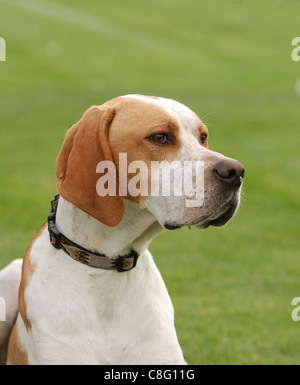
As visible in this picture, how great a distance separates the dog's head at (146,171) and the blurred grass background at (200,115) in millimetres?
2100

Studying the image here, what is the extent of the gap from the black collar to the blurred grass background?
1827mm

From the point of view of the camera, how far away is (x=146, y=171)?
3.28 meters

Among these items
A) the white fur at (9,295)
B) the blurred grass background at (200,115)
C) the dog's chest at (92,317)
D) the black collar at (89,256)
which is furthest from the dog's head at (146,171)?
the blurred grass background at (200,115)

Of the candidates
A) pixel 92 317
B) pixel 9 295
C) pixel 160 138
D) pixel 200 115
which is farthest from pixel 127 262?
pixel 200 115

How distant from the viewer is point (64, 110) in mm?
16578

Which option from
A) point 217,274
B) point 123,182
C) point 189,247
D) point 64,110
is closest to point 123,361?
point 123,182

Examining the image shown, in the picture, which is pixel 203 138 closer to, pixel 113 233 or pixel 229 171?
pixel 229 171

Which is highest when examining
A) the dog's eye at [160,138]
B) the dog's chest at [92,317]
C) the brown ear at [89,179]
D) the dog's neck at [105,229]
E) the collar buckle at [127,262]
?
the dog's eye at [160,138]

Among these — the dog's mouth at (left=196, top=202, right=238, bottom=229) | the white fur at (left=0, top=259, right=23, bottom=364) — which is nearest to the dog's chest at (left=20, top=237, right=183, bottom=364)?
the dog's mouth at (left=196, top=202, right=238, bottom=229)

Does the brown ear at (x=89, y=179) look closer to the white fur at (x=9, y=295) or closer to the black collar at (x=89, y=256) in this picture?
the black collar at (x=89, y=256)

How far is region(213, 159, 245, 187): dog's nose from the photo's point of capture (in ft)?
10.4

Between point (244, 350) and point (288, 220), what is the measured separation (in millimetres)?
4451

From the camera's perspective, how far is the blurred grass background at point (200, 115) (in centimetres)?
624

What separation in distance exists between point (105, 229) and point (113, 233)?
0.14ft
